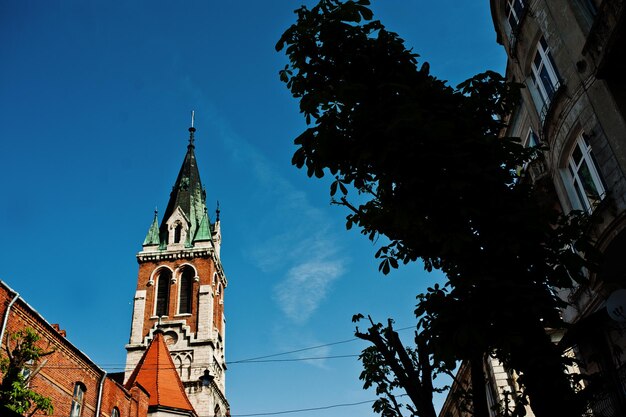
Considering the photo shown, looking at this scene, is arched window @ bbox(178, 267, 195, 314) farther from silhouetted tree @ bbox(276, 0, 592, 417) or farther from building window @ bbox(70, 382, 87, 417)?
silhouetted tree @ bbox(276, 0, 592, 417)

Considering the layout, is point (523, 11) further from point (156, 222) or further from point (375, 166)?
point (156, 222)

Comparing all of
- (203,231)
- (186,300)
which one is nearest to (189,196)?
(203,231)

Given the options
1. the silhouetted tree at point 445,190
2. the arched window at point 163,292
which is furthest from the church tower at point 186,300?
the silhouetted tree at point 445,190

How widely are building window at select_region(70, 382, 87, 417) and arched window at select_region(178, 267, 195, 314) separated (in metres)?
23.2

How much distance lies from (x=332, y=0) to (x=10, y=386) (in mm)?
13308

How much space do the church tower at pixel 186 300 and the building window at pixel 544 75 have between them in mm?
31368

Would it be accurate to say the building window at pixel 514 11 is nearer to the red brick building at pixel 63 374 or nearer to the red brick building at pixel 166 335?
the red brick building at pixel 63 374

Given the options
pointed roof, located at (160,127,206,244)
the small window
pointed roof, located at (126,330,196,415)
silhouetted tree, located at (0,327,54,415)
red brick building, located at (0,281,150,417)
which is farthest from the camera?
pointed roof, located at (160,127,206,244)

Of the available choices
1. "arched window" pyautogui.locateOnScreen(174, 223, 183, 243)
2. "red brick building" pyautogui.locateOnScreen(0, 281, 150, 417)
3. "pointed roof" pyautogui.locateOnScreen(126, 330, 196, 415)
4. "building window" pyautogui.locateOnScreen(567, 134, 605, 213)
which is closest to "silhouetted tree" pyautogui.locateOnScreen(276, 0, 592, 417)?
"building window" pyautogui.locateOnScreen(567, 134, 605, 213)

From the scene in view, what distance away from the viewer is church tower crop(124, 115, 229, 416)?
1566 inches

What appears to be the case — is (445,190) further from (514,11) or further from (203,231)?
(203,231)

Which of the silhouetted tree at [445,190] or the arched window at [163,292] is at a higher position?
the arched window at [163,292]

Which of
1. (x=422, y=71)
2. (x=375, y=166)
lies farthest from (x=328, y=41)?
(x=375, y=166)

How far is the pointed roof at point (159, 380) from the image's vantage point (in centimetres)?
2912
